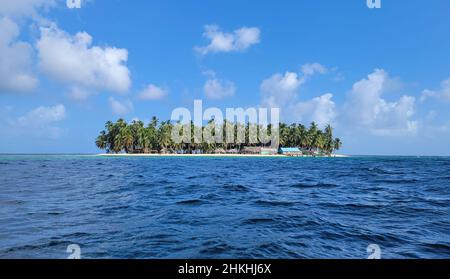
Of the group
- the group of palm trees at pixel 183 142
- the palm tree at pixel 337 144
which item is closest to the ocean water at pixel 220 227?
the group of palm trees at pixel 183 142

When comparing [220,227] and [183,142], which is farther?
[183,142]

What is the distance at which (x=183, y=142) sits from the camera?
133250mm

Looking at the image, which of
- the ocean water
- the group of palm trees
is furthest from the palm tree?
the ocean water

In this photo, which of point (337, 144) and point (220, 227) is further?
point (337, 144)

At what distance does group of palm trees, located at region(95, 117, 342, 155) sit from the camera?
130 metres

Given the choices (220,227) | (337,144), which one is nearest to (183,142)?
(337,144)

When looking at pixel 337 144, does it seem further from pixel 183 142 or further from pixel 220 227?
pixel 220 227

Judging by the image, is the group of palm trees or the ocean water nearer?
the ocean water

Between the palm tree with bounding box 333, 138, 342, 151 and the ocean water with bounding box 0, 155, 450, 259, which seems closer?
the ocean water with bounding box 0, 155, 450, 259

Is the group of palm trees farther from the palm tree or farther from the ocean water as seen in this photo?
the ocean water

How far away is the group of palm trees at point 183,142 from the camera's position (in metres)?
130

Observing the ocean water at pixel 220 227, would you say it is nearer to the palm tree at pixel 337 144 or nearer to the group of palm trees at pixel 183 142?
the group of palm trees at pixel 183 142
